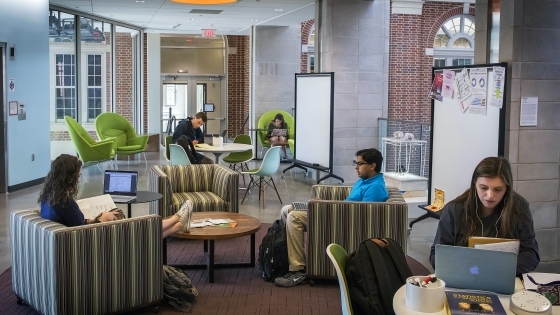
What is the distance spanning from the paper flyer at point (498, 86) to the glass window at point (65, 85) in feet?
30.7

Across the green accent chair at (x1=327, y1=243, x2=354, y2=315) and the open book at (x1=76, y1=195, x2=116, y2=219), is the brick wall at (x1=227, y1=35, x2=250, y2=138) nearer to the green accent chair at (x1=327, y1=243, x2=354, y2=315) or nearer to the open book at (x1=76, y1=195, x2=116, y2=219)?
the open book at (x1=76, y1=195, x2=116, y2=219)

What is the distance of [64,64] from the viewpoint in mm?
13203

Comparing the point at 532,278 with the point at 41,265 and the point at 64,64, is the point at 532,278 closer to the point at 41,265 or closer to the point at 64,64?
the point at 41,265

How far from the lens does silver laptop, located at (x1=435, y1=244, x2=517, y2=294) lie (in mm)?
2859

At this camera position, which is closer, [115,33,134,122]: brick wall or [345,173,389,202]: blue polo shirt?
[345,173,389,202]: blue polo shirt

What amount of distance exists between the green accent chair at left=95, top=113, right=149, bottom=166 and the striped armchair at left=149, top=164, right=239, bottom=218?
6.29 m

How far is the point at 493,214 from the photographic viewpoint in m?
3.41

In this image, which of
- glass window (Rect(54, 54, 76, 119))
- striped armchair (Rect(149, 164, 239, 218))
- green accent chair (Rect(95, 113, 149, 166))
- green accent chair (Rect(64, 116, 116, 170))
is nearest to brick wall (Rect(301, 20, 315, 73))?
green accent chair (Rect(95, 113, 149, 166))

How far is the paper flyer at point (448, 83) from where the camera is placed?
655 centimetres

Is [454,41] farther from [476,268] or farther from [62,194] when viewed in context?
[476,268]

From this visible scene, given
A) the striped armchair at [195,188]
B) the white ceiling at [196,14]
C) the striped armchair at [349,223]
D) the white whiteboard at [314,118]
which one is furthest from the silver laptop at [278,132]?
the striped armchair at [349,223]

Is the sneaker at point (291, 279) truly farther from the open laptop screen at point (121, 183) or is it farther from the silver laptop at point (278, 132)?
the silver laptop at point (278, 132)

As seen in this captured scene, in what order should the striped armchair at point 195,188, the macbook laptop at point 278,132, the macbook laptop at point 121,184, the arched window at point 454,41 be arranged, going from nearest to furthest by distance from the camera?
the macbook laptop at point 121,184 → the striped armchair at point 195,188 → the macbook laptop at point 278,132 → the arched window at point 454,41

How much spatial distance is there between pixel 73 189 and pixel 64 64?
30.0ft
